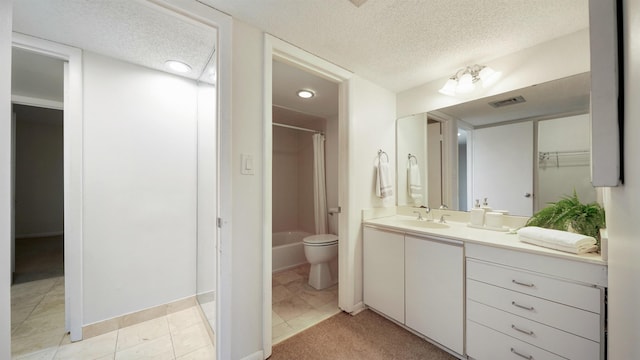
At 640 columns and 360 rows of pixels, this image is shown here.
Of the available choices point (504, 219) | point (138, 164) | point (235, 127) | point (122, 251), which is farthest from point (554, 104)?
point (122, 251)

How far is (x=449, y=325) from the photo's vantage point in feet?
4.73

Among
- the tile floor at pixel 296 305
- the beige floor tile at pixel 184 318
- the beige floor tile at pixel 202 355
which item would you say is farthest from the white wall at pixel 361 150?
the beige floor tile at pixel 184 318

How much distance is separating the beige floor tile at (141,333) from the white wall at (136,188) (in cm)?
14

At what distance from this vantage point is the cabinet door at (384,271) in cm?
173

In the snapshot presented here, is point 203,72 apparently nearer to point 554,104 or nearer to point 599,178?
point 599,178

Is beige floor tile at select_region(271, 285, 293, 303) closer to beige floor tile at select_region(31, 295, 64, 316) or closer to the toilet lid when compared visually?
the toilet lid

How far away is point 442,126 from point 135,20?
8.02 ft

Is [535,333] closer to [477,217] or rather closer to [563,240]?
[563,240]

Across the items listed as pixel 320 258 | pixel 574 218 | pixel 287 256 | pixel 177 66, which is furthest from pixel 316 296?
pixel 177 66

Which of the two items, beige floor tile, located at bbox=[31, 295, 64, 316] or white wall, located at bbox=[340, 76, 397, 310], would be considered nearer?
beige floor tile, located at bbox=[31, 295, 64, 316]

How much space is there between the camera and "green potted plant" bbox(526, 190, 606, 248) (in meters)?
1.18

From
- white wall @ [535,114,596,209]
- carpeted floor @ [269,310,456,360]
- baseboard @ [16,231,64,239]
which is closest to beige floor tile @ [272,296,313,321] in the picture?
carpeted floor @ [269,310,456,360]

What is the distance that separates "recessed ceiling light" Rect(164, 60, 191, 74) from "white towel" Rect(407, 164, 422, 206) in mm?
2303

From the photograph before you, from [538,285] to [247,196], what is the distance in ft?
5.59
